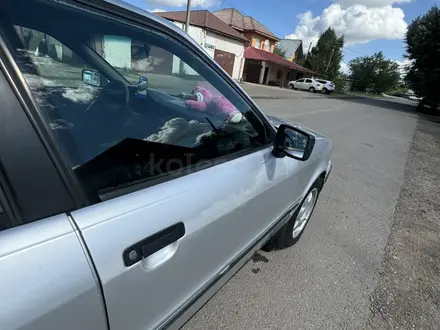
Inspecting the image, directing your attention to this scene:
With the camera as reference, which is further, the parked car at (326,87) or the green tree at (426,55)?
the parked car at (326,87)

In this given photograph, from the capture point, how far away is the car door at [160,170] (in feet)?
3.13

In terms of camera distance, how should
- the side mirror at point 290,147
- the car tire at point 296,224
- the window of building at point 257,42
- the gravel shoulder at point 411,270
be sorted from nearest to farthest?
the side mirror at point 290,147 → the gravel shoulder at point 411,270 → the car tire at point 296,224 → the window of building at point 257,42

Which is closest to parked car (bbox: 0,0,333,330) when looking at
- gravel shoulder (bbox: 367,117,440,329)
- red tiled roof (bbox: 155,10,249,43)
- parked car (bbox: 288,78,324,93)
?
gravel shoulder (bbox: 367,117,440,329)

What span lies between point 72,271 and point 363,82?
254 feet

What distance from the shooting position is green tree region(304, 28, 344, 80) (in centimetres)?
5262

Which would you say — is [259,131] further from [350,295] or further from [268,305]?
[350,295]

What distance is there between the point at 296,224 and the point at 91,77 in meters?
2.22

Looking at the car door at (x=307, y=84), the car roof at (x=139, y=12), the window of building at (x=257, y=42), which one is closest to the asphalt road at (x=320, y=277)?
the car roof at (x=139, y=12)

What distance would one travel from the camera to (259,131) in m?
1.86

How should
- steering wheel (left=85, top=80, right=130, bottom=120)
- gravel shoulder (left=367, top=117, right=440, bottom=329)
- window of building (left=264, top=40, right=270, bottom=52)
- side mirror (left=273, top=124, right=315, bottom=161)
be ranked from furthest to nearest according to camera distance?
window of building (left=264, top=40, right=270, bottom=52)
gravel shoulder (left=367, top=117, right=440, bottom=329)
side mirror (left=273, top=124, right=315, bottom=161)
steering wheel (left=85, top=80, right=130, bottom=120)

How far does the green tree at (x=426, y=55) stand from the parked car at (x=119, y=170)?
33.3 metres

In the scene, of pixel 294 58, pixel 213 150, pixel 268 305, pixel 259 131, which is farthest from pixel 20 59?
pixel 294 58

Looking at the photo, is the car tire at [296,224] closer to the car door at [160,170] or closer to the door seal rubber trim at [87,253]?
the car door at [160,170]

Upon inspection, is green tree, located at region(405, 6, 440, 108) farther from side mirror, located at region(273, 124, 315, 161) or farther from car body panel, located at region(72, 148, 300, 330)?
car body panel, located at region(72, 148, 300, 330)
